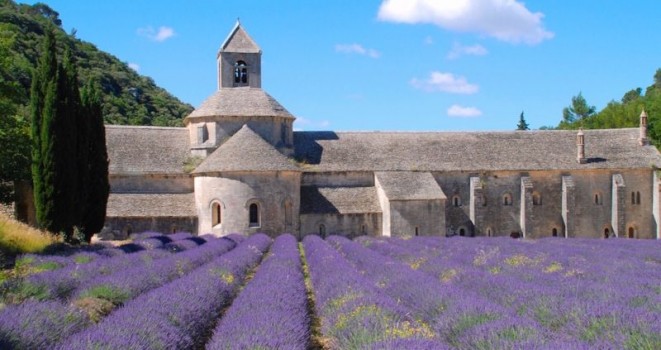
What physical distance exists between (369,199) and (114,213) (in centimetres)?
1399

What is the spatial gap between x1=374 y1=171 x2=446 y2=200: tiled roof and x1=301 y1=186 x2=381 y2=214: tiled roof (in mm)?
1198

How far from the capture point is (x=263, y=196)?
37312 millimetres

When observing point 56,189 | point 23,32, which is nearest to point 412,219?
point 56,189

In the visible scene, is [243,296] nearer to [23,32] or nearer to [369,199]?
[369,199]

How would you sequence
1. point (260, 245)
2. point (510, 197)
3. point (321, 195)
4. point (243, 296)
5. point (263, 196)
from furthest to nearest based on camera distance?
point (510, 197) → point (321, 195) → point (263, 196) → point (260, 245) → point (243, 296)

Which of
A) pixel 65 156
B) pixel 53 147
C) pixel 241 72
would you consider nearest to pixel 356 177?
pixel 241 72

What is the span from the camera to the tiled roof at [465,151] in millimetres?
42625

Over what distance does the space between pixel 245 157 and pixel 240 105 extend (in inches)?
218

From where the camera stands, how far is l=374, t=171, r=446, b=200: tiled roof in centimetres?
3903

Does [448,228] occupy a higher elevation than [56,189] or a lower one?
lower

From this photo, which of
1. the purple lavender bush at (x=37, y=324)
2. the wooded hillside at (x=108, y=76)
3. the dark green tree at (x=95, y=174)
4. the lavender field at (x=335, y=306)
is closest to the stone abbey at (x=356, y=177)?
the dark green tree at (x=95, y=174)

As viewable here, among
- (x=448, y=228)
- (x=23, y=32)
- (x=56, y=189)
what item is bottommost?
(x=448, y=228)

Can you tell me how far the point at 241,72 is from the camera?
146ft

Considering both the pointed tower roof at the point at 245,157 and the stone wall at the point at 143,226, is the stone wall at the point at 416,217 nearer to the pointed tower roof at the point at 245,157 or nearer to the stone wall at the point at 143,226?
the pointed tower roof at the point at 245,157
